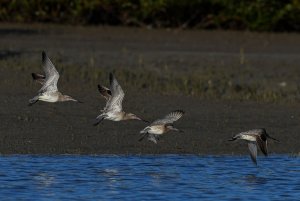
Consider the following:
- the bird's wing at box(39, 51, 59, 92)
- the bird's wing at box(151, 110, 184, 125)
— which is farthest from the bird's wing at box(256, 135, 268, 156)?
the bird's wing at box(39, 51, 59, 92)

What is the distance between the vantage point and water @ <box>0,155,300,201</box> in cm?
1104

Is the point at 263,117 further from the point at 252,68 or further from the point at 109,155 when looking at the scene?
the point at 252,68

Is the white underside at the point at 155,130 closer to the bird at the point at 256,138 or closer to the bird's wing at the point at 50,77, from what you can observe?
Answer: the bird at the point at 256,138

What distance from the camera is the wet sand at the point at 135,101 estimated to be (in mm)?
13406

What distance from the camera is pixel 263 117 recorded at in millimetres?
15227

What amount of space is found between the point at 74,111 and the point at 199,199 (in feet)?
14.8

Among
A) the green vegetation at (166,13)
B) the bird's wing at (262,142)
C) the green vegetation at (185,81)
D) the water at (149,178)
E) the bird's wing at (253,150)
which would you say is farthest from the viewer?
the green vegetation at (166,13)

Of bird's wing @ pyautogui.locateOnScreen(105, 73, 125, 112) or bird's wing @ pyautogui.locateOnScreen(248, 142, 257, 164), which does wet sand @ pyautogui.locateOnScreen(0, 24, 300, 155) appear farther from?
bird's wing @ pyautogui.locateOnScreen(248, 142, 257, 164)

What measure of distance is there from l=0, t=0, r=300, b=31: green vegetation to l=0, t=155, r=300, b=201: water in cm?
1227

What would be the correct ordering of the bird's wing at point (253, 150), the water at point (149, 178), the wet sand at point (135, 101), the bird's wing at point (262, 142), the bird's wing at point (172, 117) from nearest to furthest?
the water at point (149, 178)
the bird's wing at point (262, 142)
the bird's wing at point (172, 117)
the bird's wing at point (253, 150)
the wet sand at point (135, 101)

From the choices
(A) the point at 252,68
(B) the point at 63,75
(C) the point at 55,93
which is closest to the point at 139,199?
(C) the point at 55,93

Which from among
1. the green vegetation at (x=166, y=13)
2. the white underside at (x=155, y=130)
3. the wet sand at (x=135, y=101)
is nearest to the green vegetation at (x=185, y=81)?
the wet sand at (x=135, y=101)

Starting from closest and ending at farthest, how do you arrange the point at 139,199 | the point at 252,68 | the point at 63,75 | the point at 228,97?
the point at 139,199, the point at 228,97, the point at 63,75, the point at 252,68

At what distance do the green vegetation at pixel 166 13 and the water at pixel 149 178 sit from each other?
40.3 feet
